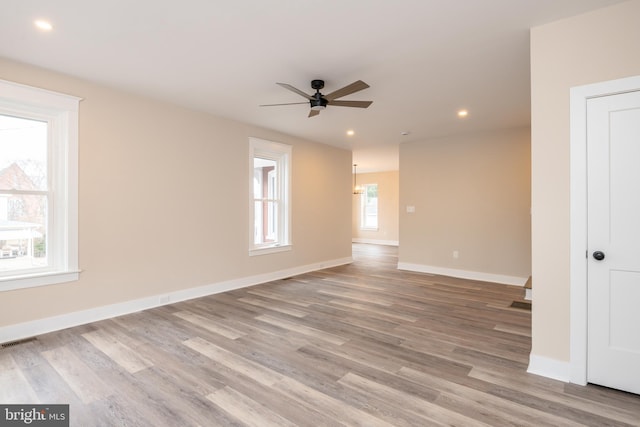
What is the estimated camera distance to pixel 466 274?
19.9 ft

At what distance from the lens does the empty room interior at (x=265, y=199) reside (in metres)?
2.21

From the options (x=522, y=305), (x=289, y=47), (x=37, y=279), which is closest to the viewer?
(x=289, y=47)

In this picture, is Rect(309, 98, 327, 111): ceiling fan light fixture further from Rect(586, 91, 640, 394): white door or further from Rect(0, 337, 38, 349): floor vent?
Rect(0, 337, 38, 349): floor vent

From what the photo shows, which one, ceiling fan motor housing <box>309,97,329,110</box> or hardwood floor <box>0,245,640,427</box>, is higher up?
ceiling fan motor housing <box>309,97,329,110</box>

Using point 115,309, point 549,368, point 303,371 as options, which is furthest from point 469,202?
point 115,309

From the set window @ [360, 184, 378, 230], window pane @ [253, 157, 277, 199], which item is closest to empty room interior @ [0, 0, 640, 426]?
window pane @ [253, 157, 277, 199]

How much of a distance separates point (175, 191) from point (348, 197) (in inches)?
165

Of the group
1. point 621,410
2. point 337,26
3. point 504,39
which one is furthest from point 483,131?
point 621,410

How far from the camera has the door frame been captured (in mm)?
2322

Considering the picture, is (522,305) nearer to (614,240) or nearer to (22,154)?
(614,240)

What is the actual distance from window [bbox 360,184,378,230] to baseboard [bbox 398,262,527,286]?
5309 millimetres

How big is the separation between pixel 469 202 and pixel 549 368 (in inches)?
159

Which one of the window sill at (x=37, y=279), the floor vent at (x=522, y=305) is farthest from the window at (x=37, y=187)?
the floor vent at (x=522, y=305)

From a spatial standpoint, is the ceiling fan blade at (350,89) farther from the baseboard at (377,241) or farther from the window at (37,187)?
the baseboard at (377,241)
